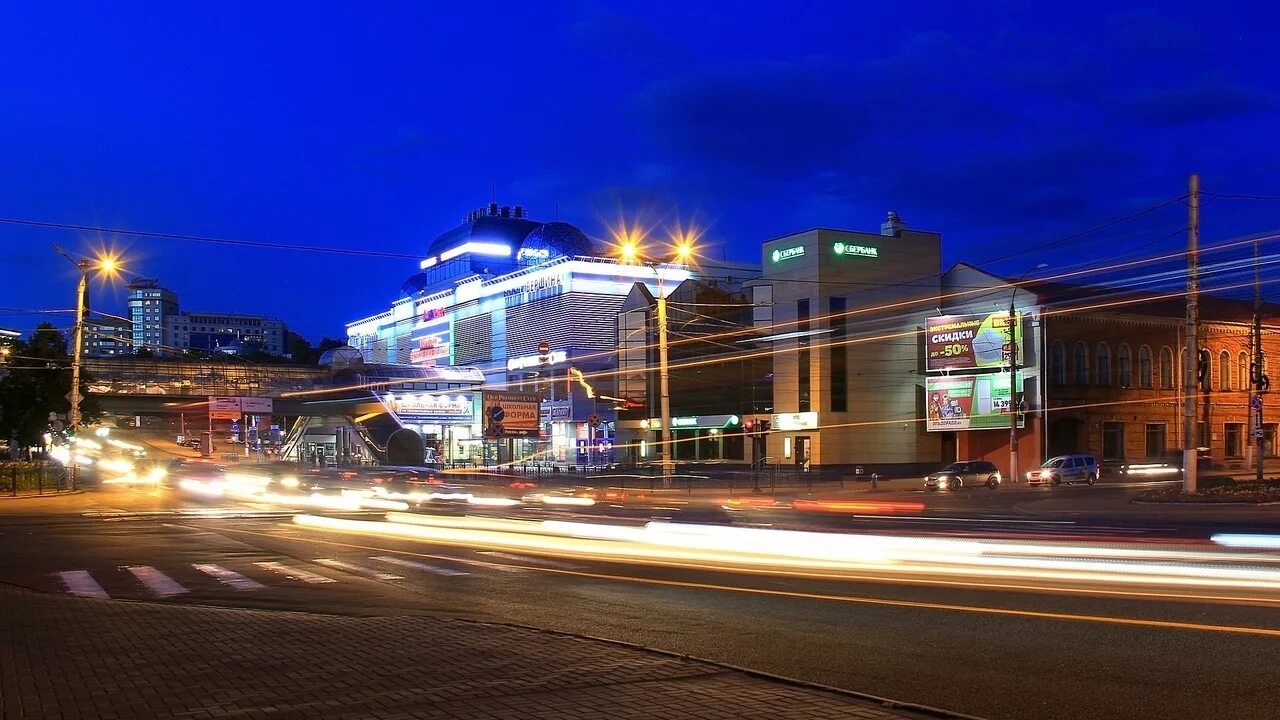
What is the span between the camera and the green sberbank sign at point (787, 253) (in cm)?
5981

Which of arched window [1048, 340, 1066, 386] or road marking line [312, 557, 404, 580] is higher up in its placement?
arched window [1048, 340, 1066, 386]

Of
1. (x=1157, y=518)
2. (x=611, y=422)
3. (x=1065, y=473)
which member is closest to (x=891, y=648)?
(x=1157, y=518)

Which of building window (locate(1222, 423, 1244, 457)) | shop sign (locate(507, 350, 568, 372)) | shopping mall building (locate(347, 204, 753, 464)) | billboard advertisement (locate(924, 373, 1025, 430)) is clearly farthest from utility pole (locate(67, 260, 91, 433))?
building window (locate(1222, 423, 1244, 457))

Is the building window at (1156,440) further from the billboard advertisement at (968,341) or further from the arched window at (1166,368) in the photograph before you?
the billboard advertisement at (968,341)

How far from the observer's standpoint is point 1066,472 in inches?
1912

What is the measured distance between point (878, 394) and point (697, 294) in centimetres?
1665

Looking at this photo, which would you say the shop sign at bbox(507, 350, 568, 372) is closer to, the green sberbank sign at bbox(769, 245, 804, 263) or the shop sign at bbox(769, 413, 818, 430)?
the green sberbank sign at bbox(769, 245, 804, 263)

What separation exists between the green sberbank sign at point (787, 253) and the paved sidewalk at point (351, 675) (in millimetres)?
51274

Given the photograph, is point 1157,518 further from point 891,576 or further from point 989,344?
point 989,344

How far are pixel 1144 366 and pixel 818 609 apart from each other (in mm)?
54944

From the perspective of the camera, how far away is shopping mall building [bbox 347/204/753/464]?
3184 inches

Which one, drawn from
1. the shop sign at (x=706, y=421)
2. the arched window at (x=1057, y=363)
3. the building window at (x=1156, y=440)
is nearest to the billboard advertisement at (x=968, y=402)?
the arched window at (x=1057, y=363)

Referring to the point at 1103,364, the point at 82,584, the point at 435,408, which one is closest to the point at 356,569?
the point at 82,584

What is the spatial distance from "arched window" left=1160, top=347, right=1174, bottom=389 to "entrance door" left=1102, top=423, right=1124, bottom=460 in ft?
14.4
